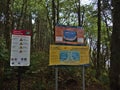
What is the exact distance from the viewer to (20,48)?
25.7 feet

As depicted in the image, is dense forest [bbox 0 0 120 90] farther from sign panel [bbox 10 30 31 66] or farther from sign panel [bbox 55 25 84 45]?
sign panel [bbox 10 30 31 66]

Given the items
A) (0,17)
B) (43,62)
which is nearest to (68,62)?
(43,62)

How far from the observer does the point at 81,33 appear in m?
9.38

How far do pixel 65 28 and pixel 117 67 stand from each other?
2.30 meters

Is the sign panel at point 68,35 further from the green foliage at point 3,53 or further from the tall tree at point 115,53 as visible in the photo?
the green foliage at point 3,53

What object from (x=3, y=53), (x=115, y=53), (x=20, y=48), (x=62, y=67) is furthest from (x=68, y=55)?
(x=3, y=53)

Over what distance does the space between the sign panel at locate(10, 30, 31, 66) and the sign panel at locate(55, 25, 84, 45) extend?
4.22 ft

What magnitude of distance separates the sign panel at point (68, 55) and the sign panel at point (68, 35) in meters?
0.21

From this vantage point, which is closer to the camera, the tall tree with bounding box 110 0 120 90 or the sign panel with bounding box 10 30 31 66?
the sign panel with bounding box 10 30 31 66

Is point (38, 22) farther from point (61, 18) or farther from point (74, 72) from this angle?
point (74, 72)

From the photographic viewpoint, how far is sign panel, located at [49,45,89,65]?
869 centimetres

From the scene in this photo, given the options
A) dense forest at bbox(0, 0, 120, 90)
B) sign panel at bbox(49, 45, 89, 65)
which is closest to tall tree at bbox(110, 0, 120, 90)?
dense forest at bbox(0, 0, 120, 90)

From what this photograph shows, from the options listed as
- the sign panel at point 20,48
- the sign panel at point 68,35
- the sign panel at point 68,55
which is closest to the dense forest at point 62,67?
the sign panel at point 68,55

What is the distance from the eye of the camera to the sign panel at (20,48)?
7.73m
